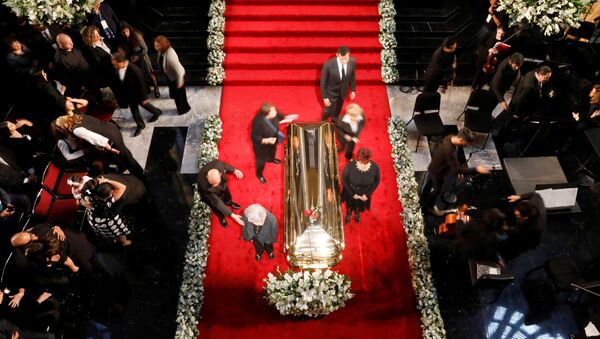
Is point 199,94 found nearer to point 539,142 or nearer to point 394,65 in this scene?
point 394,65

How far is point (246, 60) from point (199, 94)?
0.94 meters

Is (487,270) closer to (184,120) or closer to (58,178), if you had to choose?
(184,120)

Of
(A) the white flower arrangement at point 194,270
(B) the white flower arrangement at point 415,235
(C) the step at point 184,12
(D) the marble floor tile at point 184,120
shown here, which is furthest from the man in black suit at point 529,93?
(C) the step at point 184,12

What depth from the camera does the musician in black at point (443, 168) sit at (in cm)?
470

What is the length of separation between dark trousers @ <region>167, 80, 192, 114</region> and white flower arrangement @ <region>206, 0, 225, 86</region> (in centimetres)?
64

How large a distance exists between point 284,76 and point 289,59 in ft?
0.99

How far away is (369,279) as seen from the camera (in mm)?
5188

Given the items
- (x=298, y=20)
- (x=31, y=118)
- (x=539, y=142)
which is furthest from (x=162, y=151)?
(x=539, y=142)

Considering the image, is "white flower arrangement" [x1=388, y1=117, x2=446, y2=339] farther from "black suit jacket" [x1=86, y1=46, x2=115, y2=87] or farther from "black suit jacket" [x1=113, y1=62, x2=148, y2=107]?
"black suit jacket" [x1=86, y1=46, x2=115, y2=87]

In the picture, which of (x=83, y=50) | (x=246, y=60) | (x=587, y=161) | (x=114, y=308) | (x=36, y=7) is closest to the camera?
(x=114, y=308)

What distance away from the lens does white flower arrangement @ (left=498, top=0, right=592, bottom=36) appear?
223 inches

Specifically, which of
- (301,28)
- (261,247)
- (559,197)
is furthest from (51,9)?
(559,197)

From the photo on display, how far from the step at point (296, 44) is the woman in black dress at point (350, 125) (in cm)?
188

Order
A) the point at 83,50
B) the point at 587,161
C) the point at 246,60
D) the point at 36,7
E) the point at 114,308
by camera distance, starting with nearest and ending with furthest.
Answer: the point at 114,308
the point at 36,7
the point at 587,161
the point at 83,50
the point at 246,60
